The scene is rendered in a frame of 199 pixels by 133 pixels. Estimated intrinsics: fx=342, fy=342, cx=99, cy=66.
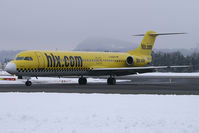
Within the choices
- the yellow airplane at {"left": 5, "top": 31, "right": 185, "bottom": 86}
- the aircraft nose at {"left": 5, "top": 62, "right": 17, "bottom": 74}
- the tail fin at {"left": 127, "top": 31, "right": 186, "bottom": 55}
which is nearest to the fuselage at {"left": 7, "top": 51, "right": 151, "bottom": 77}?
the yellow airplane at {"left": 5, "top": 31, "right": 185, "bottom": 86}

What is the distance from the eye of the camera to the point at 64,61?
31125 mm

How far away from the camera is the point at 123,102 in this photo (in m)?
14.0

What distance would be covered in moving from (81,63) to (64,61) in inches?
95.4

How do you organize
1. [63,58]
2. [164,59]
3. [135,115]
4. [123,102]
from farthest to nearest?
1. [164,59]
2. [63,58]
3. [123,102]
4. [135,115]

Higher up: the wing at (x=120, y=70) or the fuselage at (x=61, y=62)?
the fuselage at (x=61, y=62)

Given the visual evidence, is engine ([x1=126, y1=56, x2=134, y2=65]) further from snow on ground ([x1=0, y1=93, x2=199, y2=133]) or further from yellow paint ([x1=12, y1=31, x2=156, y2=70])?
snow on ground ([x1=0, y1=93, x2=199, y2=133])

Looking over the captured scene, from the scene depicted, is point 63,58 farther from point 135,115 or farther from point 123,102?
point 135,115

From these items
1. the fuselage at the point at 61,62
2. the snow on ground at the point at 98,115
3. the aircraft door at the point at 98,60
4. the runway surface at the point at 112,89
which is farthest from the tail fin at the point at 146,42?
the snow on ground at the point at 98,115

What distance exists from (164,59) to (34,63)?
120m

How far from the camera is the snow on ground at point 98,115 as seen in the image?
1046 cm

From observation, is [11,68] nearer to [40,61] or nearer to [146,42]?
[40,61]

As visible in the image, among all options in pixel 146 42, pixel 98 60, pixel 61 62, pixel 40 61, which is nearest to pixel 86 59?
pixel 98 60

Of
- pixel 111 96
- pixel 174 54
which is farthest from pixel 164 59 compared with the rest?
pixel 111 96

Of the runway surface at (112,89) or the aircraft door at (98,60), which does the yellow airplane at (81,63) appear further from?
the runway surface at (112,89)
